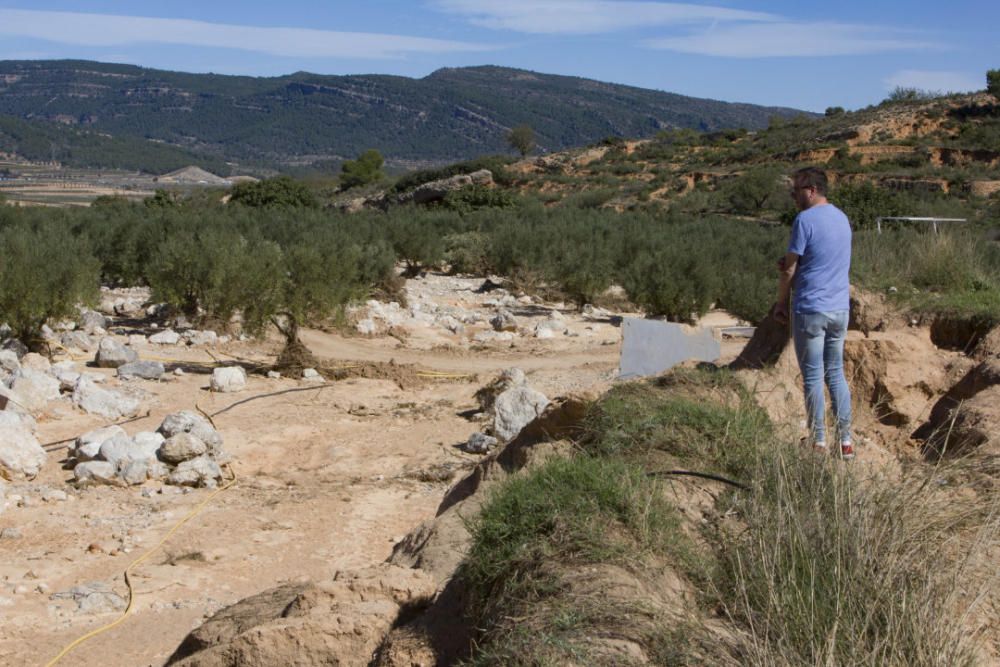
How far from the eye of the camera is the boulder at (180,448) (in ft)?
27.2

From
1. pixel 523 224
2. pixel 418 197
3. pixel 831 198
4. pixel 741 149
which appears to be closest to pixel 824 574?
pixel 523 224

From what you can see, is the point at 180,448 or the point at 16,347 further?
the point at 16,347

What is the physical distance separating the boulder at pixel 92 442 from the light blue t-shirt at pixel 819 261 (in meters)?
5.45

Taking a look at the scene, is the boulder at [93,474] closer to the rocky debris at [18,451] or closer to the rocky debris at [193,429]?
the rocky debris at [18,451]

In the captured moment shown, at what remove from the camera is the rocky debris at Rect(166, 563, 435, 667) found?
12.1 ft

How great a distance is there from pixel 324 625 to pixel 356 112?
184 metres

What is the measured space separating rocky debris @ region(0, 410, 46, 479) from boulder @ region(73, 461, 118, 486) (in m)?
0.32

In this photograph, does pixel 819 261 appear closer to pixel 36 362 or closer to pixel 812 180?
pixel 812 180

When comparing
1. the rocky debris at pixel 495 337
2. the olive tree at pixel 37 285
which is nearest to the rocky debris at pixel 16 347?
the olive tree at pixel 37 285

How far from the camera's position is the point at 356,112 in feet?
598

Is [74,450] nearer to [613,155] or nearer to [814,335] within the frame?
[814,335]

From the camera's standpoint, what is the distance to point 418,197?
45.6 metres

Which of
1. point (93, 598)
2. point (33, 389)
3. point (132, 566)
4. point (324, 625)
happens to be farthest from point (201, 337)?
point (324, 625)

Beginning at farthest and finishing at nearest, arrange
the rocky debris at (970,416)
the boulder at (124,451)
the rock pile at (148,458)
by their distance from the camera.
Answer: the boulder at (124,451), the rock pile at (148,458), the rocky debris at (970,416)
